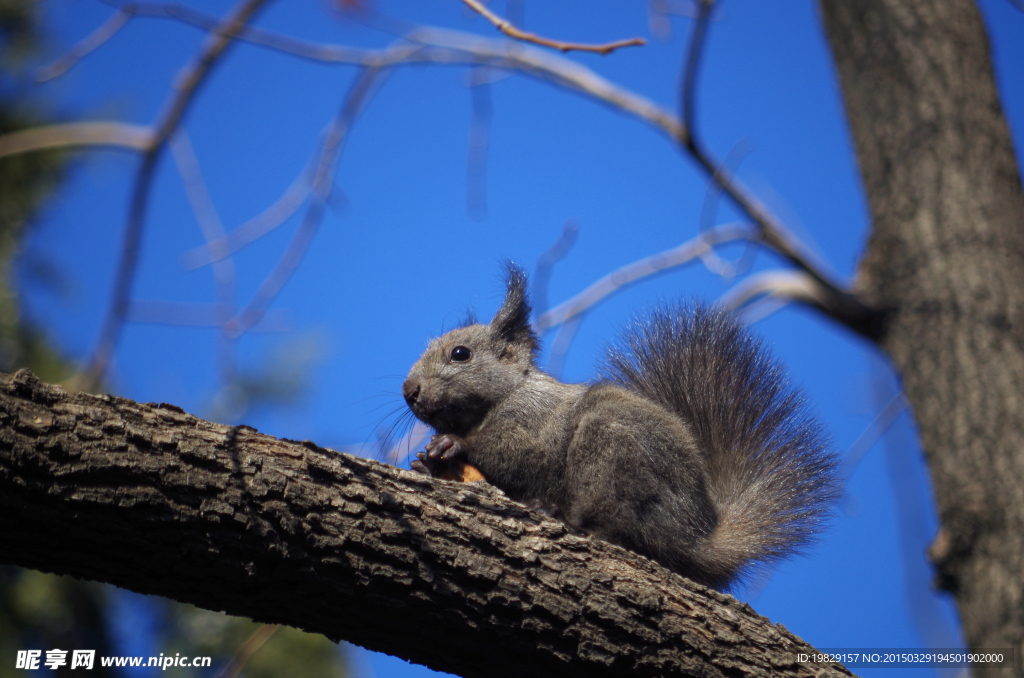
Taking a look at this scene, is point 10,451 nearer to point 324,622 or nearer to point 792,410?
point 324,622

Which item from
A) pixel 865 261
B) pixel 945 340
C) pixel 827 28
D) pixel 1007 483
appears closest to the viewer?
pixel 1007 483

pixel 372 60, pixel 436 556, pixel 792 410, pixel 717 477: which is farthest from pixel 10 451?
pixel 792 410

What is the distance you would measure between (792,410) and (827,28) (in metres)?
1.75

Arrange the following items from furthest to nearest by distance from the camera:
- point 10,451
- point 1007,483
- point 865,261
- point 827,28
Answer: point 827,28 → point 865,261 → point 1007,483 → point 10,451

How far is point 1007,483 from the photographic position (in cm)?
219

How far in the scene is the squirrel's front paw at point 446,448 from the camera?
329cm

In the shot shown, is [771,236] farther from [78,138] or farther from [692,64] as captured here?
[78,138]

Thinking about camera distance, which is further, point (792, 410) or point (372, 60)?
point (792, 410)

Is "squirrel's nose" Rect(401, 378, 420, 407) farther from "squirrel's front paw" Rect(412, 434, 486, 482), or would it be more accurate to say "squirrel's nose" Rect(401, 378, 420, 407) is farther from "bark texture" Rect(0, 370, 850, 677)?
"bark texture" Rect(0, 370, 850, 677)

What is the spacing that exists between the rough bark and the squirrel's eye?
6.38 ft

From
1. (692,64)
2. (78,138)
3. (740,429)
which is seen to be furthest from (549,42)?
(740,429)

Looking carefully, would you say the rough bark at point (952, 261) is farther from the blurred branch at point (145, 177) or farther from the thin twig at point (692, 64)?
the blurred branch at point (145, 177)

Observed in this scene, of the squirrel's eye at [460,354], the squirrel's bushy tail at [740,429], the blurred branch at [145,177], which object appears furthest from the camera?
the squirrel's eye at [460,354]

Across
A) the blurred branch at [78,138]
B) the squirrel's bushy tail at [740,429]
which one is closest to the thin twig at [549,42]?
the blurred branch at [78,138]
